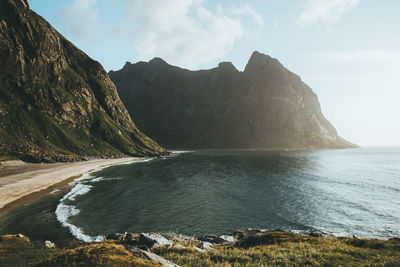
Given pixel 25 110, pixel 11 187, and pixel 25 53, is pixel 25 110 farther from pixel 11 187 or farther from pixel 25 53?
pixel 11 187

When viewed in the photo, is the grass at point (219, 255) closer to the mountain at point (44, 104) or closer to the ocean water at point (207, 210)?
the ocean water at point (207, 210)

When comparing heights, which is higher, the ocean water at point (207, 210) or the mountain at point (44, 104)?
the mountain at point (44, 104)

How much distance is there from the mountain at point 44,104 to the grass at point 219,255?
341ft

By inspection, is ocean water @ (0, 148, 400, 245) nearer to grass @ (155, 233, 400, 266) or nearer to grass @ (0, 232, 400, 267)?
grass @ (0, 232, 400, 267)

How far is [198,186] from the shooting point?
6406 cm

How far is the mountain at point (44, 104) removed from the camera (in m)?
118

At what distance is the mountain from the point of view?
4648 inches

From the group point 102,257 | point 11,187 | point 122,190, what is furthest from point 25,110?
point 102,257

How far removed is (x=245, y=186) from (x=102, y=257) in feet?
183

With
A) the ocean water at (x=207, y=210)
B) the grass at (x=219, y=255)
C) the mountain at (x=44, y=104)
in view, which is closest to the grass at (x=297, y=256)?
the grass at (x=219, y=255)

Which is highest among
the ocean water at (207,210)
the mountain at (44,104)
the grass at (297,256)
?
the mountain at (44,104)

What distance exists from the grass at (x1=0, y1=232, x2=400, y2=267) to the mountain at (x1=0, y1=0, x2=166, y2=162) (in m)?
104

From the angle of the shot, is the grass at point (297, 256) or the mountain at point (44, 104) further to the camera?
the mountain at point (44, 104)

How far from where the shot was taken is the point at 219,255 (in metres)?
16.9
